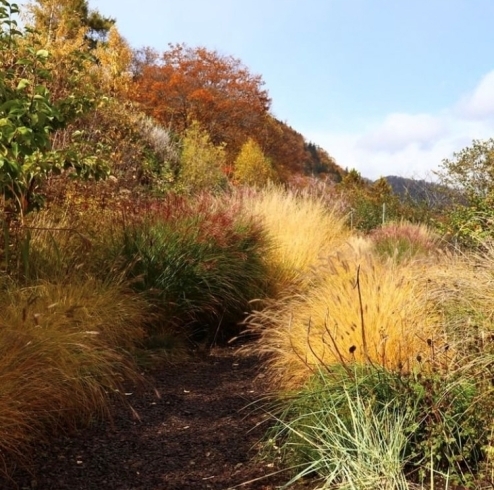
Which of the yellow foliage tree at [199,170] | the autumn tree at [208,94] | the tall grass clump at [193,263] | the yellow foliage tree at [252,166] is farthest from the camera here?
the autumn tree at [208,94]

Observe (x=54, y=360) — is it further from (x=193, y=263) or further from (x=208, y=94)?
(x=208, y=94)

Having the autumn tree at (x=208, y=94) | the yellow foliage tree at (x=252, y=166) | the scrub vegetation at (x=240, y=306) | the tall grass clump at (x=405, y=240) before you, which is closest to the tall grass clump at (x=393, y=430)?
the scrub vegetation at (x=240, y=306)

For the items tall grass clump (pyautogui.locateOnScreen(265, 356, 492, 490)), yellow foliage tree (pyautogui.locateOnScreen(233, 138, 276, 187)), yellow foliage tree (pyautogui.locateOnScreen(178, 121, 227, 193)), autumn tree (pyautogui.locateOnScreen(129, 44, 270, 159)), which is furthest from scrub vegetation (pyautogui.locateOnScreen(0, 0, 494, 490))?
autumn tree (pyautogui.locateOnScreen(129, 44, 270, 159))

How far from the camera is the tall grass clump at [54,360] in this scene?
312cm

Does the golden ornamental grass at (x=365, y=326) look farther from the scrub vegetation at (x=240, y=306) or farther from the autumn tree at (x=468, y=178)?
the autumn tree at (x=468, y=178)

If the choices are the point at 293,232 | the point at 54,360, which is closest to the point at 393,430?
the point at 54,360

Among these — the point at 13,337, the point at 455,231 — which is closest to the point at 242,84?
the point at 455,231

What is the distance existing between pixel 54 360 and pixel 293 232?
4.93 meters

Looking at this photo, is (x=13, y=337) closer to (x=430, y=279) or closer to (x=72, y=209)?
(x=430, y=279)

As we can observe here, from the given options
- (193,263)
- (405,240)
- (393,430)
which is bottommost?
(393,430)

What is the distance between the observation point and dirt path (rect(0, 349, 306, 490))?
2.97 meters

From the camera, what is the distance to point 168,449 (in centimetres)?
339

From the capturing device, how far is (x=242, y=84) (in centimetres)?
3206

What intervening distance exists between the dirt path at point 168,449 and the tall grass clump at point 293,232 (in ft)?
7.11
